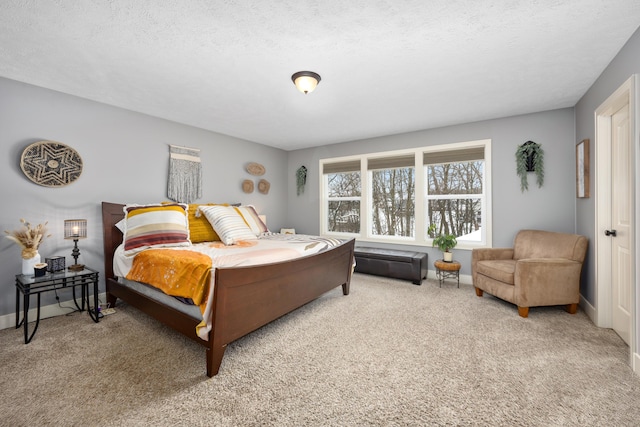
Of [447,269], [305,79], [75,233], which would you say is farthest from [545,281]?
[75,233]

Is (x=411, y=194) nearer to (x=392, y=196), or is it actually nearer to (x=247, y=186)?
(x=392, y=196)

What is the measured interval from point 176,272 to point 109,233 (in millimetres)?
1693

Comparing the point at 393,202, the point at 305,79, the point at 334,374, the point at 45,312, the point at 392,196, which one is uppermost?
the point at 305,79

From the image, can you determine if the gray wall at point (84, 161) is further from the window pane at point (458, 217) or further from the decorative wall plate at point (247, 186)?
the window pane at point (458, 217)

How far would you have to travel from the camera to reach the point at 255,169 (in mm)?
5055

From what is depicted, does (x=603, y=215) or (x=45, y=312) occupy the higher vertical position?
(x=603, y=215)

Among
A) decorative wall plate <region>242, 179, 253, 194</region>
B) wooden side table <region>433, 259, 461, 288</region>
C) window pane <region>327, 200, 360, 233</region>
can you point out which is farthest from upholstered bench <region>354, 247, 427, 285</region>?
decorative wall plate <region>242, 179, 253, 194</region>

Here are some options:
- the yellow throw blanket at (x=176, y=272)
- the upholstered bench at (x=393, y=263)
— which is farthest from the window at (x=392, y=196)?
the yellow throw blanket at (x=176, y=272)

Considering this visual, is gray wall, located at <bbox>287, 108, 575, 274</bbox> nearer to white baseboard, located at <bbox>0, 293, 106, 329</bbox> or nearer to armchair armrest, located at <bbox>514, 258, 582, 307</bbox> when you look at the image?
armchair armrest, located at <bbox>514, 258, 582, 307</bbox>

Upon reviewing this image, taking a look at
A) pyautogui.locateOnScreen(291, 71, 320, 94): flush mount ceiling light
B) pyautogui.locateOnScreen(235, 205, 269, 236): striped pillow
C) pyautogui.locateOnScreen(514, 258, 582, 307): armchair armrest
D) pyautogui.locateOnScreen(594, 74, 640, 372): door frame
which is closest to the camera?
pyautogui.locateOnScreen(291, 71, 320, 94): flush mount ceiling light

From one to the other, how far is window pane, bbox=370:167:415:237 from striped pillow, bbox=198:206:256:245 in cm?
246

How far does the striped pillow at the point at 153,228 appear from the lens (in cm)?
280

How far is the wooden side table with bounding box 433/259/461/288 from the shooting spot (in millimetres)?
3805

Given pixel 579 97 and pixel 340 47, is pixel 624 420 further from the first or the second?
pixel 579 97
